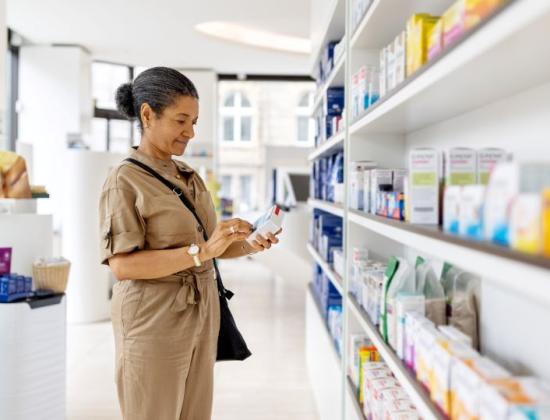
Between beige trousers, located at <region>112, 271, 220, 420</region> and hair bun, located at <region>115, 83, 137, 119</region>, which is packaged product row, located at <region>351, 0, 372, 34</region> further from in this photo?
beige trousers, located at <region>112, 271, 220, 420</region>

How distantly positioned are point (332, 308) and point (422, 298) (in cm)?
168

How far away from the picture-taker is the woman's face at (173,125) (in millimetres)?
1833

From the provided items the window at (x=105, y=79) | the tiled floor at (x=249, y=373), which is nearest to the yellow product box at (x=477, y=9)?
the tiled floor at (x=249, y=373)

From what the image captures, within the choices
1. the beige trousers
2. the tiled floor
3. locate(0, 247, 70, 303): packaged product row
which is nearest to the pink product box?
locate(0, 247, 70, 303): packaged product row

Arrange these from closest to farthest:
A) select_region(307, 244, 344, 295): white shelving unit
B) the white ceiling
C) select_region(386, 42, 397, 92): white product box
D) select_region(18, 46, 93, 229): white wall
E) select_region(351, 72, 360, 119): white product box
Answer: select_region(386, 42, 397, 92): white product box, select_region(351, 72, 360, 119): white product box, select_region(307, 244, 344, 295): white shelving unit, the white ceiling, select_region(18, 46, 93, 229): white wall

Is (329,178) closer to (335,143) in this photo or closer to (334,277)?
(335,143)

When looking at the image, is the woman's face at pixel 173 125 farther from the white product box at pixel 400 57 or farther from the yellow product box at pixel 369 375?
the yellow product box at pixel 369 375

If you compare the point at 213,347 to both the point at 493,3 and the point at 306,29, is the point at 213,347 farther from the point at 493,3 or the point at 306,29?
the point at 306,29

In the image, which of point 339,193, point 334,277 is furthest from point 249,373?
point 339,193

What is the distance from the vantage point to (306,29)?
8.16 metres

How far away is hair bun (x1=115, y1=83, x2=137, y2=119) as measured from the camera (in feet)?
6.41

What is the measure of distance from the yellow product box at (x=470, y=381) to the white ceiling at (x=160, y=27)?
20.5 ft

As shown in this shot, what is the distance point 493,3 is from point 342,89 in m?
2.38

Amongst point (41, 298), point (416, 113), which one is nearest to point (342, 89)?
point (416, 113)
